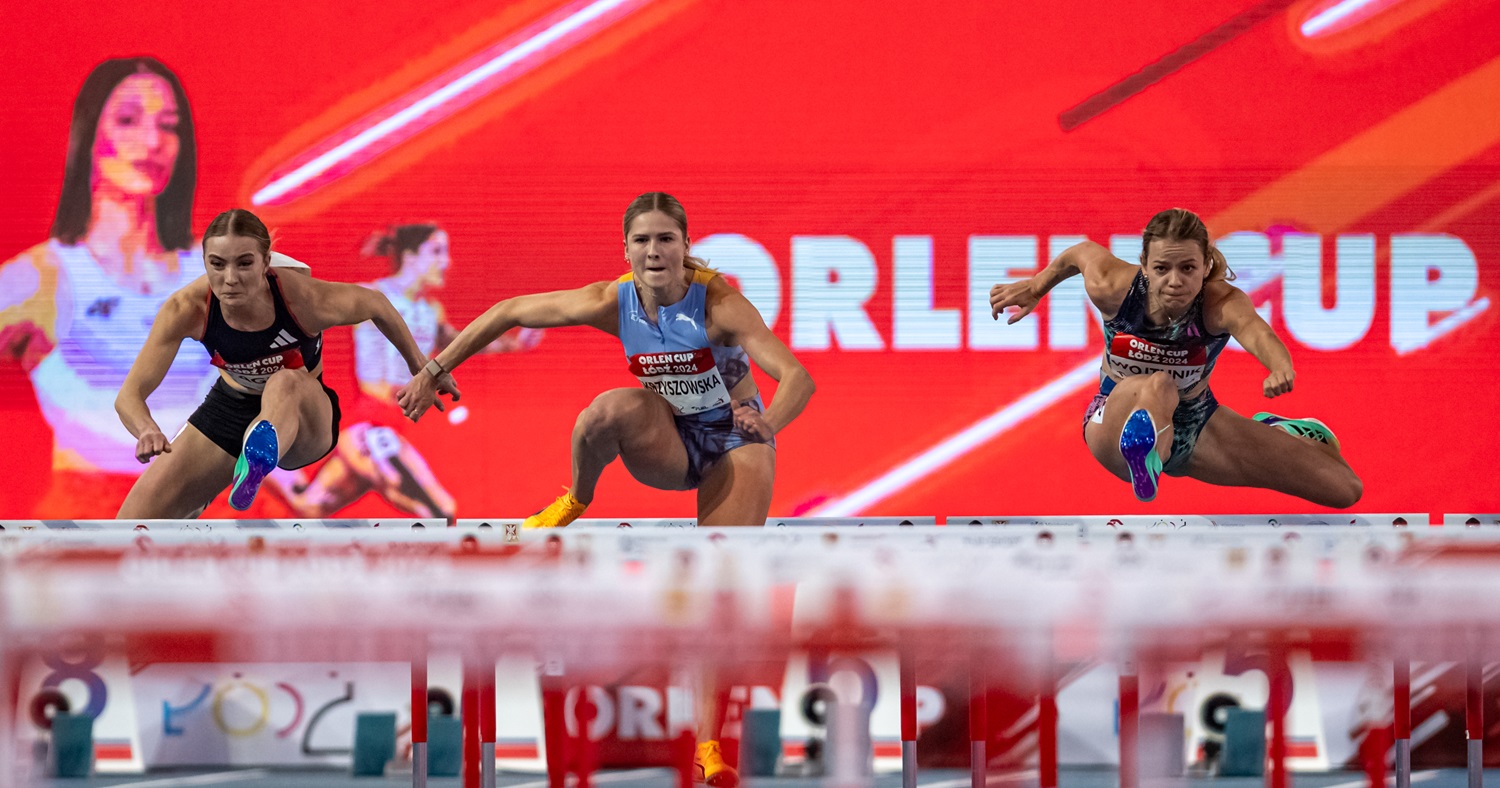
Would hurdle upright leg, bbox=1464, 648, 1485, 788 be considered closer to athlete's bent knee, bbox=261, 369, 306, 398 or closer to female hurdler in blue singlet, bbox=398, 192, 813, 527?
female hurdler in blue singlet, bbox=398, 192, 813, 527

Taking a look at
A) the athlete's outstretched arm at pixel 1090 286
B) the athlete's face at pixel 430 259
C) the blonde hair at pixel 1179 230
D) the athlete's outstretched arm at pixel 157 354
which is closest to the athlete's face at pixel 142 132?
the athlete's face at pixel 430 259

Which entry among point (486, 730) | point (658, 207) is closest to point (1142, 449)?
point (658, 207)

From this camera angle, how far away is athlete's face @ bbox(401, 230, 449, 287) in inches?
167

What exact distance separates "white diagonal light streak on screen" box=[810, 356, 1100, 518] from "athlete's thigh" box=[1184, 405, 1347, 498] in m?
1.21

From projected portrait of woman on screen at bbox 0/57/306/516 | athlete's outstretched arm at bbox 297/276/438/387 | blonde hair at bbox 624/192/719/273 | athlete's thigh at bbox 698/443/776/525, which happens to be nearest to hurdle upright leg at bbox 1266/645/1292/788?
athlete's thigh at bbox 698/443/776/525

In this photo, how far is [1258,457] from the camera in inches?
118

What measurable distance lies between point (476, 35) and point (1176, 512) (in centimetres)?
283

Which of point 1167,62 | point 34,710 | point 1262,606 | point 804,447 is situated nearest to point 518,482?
point 804,447

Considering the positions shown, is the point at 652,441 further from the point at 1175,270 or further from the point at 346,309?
the point at 1175,270

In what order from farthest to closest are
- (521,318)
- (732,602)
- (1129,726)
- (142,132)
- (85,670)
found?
1. (142,132)
2. (521,318)
3. (85,670)
4. (1129,726)
5. (732,602)

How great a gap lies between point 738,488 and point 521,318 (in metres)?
0.60

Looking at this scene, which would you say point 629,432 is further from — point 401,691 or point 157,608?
point 157,608

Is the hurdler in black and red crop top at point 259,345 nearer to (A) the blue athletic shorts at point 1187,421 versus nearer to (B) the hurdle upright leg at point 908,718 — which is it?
(B) the hurdle upright leg at point 908,718

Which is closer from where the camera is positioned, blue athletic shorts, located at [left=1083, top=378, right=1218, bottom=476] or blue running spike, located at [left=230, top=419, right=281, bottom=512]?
blue running spike, located at [left=230, top=419, right=281, bottom=512]
